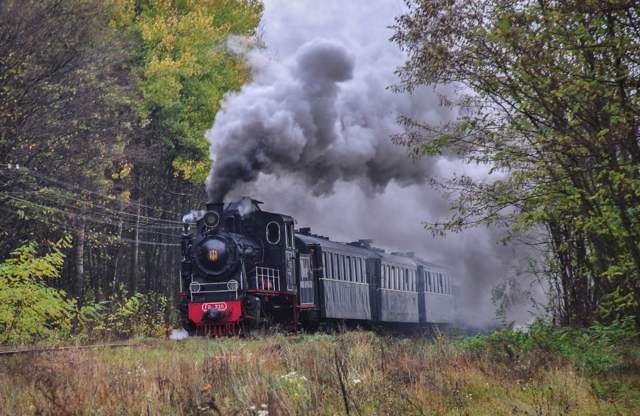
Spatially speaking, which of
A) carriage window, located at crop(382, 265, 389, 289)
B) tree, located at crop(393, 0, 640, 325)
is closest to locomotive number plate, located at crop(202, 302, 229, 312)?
carriage window, located at crop(382, 265, 389, 289)

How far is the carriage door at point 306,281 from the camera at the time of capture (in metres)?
20.6

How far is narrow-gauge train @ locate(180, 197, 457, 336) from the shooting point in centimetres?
1925

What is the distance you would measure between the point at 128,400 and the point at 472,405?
10.6 ft

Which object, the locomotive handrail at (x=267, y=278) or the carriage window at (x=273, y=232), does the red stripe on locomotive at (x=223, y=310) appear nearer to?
the locomotive handrail at (x=267, y=278)

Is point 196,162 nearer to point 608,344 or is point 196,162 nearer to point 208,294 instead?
point 208,294

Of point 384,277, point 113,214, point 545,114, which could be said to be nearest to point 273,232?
point 384,277

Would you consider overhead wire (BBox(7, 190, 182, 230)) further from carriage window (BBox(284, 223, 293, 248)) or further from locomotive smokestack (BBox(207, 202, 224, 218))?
carriage window (BBox(284, 223, 293, 248))

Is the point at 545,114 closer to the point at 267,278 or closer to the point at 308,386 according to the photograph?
the point at 308,386

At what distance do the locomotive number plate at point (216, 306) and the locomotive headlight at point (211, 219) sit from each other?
181 centimetres

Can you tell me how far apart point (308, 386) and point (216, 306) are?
11.2 metres

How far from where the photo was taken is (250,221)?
20.4 m

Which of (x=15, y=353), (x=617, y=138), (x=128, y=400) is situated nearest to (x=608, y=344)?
(x=617, y=138)

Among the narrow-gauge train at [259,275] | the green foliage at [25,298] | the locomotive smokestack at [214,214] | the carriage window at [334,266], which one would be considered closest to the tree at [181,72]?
the narrow-gauge train at [259,275]

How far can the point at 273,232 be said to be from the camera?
20.2 meters
